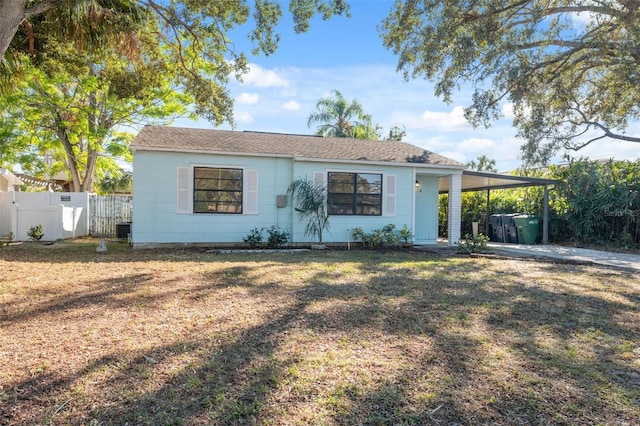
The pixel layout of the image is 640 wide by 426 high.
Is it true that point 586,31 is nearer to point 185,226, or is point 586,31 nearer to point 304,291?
point 304,291

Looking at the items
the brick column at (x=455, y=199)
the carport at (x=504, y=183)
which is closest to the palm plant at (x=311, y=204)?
the brick column at (x=455, y=199)

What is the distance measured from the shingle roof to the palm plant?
32.8 inches

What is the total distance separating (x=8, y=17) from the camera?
5.61 metres

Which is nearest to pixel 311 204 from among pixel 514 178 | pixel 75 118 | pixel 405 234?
pixel 405 234

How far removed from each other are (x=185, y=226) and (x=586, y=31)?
1283cm

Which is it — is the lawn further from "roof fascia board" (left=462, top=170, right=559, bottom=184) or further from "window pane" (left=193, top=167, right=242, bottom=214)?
"roof fascia board" (left=462, top=170, right=559, bottom=184)

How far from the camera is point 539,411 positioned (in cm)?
268

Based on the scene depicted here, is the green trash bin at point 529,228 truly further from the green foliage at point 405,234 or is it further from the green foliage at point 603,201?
the green foliage at point 405,234

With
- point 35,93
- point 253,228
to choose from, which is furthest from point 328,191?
point 35,93

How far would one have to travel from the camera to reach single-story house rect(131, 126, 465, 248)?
10609 mm

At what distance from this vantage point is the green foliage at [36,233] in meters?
12.4

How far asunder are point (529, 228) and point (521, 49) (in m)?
6.60

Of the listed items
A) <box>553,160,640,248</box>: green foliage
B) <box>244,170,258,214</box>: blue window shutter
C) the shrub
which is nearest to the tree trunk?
<box>244,170,258,214</box>: blue window shutter

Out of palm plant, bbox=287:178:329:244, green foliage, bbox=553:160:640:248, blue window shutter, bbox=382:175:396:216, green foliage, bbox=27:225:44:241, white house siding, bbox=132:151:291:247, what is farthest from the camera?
green foliage, bbox=553:160:640:248
